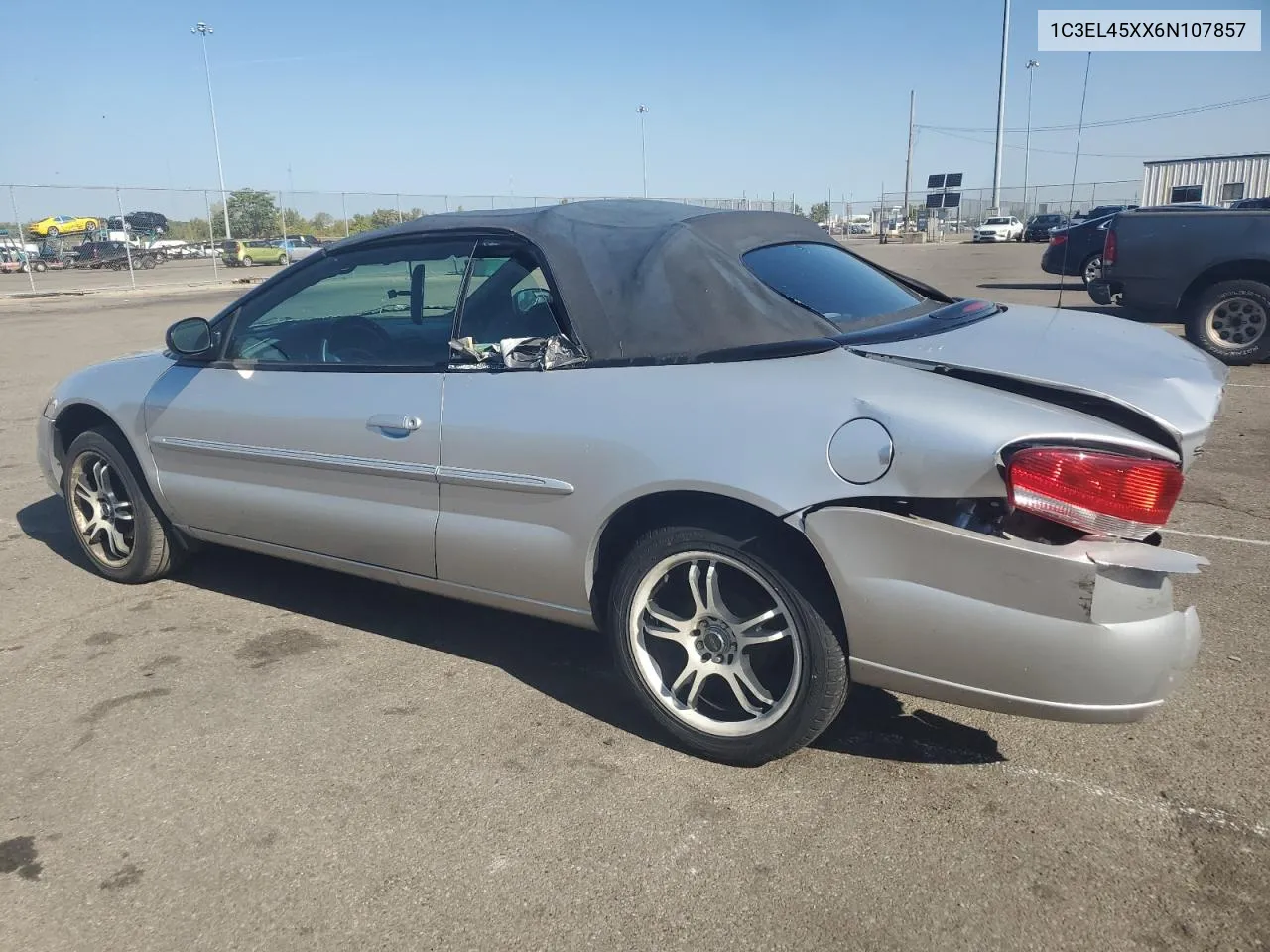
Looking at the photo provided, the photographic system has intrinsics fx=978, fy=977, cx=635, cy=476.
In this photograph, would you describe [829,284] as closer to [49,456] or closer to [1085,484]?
[1085,484]

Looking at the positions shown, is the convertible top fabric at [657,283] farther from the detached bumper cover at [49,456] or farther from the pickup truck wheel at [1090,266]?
the pickup truck wheel at [1090,266]

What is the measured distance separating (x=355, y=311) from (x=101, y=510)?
1643mm

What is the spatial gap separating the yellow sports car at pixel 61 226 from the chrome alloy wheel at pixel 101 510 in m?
41.6

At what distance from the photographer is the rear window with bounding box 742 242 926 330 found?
3.22 meters

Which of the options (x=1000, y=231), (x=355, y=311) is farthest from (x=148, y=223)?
(x=355, y=311)

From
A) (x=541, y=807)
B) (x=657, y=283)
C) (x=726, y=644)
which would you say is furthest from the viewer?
(x=657, y=283)

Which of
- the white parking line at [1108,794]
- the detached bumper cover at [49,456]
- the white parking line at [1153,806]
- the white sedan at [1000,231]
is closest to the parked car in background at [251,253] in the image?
the white sedan at [1000,231]

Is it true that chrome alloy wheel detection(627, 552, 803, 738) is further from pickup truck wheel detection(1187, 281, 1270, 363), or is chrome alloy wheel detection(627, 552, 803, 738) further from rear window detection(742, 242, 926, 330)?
pickup truck wheel detection(1187, 281, 1270, 363)

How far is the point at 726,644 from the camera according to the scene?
2.93 metres

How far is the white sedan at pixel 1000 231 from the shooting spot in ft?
167

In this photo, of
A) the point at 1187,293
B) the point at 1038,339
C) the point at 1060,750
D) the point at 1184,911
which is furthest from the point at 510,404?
the point at 1187,293

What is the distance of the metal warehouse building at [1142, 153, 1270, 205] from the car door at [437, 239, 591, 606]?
3588cm

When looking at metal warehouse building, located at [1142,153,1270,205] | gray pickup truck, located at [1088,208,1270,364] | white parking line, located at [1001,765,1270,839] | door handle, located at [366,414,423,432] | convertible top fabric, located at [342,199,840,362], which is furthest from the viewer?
metal warehouse building, located at [1142,153,1270,205]

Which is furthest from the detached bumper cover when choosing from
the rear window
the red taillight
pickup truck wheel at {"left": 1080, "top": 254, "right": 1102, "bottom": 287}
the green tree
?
the green tree
